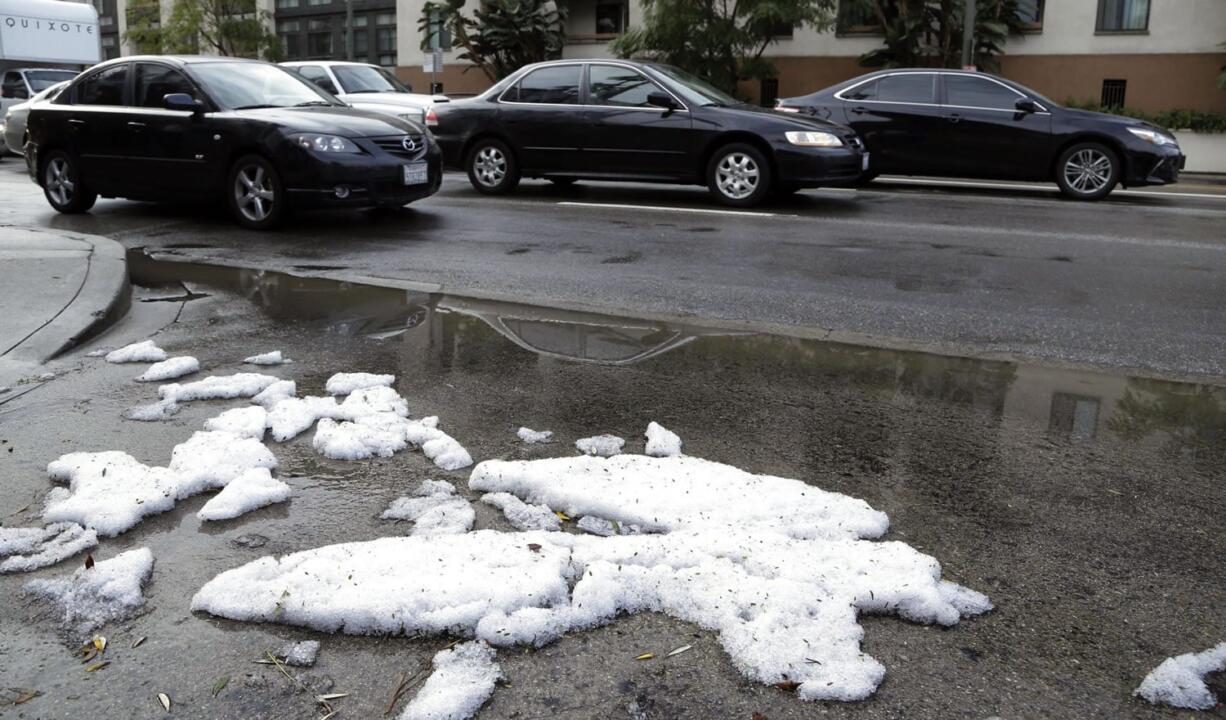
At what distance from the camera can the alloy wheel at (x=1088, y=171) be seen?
14.0 m

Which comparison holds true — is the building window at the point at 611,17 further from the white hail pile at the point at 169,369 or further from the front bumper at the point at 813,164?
the white hail pile at the point at 169,369

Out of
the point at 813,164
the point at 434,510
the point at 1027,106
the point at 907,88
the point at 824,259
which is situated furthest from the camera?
the point at 907,88

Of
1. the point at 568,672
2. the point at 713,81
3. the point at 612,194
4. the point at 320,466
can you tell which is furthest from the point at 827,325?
the point at 713,81

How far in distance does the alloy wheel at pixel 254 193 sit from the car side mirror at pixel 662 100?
463 cm

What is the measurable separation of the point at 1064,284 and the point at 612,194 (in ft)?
23.1

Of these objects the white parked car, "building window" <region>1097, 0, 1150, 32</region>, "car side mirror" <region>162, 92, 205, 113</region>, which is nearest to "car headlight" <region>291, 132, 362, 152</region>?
"car side mirror" <region>162, 92, 205, 113</region>

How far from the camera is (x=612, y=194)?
548 inches

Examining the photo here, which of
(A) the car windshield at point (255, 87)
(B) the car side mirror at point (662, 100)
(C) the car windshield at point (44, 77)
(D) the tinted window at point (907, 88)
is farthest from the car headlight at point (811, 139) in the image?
(C) the car windshield at point (44, 77)

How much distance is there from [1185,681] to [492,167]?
11.9m

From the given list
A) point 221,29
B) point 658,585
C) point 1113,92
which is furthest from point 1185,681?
point 221,29

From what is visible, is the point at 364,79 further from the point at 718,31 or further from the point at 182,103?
the point at 718,31

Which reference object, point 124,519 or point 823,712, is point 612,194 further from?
point 823,712

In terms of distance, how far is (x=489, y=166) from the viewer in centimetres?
1373

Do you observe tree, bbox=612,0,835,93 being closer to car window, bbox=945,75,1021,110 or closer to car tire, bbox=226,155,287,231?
car window, bbox=945,75,1021,110
